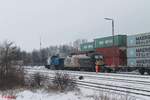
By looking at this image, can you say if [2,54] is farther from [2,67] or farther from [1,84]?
[1,84]

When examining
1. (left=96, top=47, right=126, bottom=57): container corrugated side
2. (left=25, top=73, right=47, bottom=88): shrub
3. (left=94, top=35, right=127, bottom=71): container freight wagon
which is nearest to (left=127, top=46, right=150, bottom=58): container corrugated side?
(left=94, top=35, right=127, bottom=71): container freight wagon

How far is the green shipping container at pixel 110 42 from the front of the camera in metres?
43.0

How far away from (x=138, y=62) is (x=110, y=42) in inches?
343

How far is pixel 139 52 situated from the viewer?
3703cm

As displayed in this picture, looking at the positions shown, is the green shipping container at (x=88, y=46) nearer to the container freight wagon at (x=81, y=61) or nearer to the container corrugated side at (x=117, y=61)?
the container freight wagon at (x=81, y=61)

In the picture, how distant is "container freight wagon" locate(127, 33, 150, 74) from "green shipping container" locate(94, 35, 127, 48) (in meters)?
3.44

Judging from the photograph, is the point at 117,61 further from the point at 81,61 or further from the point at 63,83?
the point at 63,83

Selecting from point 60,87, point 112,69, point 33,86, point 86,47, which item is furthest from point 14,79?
point 86,47

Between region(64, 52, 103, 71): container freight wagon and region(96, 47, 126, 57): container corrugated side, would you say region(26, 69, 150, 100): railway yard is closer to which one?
region(96, 47, 126, 57): container corrugated side

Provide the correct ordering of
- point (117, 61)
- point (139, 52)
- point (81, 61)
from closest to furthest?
point (139, 52) → point (117, 61) → point (81, 61)

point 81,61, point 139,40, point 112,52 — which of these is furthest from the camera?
point 81,61

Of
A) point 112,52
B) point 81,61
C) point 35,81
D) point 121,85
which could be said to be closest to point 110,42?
point 112,52

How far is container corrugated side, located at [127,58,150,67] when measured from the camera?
35.7 meters

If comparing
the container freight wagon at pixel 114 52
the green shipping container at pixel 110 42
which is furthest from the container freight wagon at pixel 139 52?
the green shipping container at pixel 110 42
